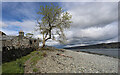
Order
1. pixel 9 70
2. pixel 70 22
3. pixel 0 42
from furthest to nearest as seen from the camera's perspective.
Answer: pixel 70 22
pixel 0 42
pixel 9 70

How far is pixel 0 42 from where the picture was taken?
8.44 meters

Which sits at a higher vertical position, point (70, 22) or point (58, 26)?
A: point (70, 22)

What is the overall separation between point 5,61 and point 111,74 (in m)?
14.9

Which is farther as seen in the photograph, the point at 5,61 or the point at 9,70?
the point at 5,61

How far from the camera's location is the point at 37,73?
6465mm

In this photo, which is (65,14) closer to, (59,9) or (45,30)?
(59,9)

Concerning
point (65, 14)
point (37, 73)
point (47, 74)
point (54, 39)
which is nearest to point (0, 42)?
point (37, 73)

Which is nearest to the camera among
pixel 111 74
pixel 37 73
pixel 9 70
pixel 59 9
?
pixel 9 70

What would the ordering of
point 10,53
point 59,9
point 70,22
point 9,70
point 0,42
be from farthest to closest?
point 70,22 < point 59,9 < point 0,42 < point 10,53 < point 9,70

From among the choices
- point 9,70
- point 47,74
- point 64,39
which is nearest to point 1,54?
point 9,70

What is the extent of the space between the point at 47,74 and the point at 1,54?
5.58m

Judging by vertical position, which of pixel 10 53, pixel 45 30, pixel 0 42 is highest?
pixel 45 30

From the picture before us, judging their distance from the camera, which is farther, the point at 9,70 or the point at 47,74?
the point at 47,74

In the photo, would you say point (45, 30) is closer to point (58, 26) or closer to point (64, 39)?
point (58, 26)
